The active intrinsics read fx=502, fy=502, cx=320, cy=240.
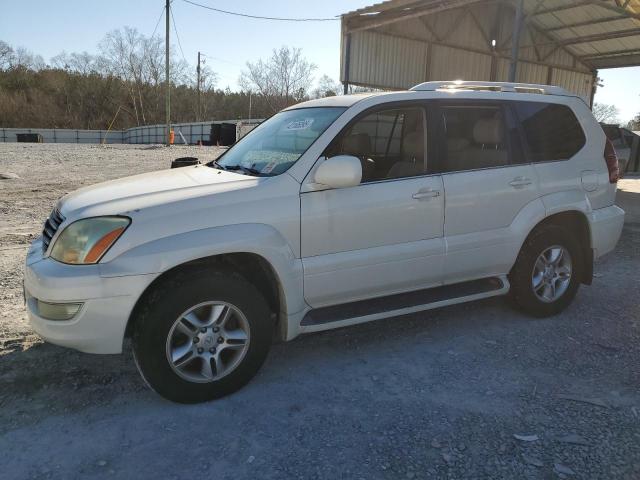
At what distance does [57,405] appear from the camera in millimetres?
2904

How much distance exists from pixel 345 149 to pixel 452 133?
35.7 inches

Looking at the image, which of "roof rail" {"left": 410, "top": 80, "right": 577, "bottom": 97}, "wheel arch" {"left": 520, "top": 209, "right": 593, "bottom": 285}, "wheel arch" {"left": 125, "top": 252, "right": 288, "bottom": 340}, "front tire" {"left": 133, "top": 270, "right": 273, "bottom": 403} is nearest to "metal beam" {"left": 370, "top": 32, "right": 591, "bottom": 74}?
"roof rail" {"left": 410, "top": 80, "right": 577, "bottom": 97}

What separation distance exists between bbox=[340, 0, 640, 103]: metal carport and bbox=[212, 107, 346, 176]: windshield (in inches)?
462

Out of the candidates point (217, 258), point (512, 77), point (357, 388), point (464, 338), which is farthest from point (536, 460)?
point (512, 77)

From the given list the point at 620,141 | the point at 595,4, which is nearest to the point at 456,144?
the point at 595,4

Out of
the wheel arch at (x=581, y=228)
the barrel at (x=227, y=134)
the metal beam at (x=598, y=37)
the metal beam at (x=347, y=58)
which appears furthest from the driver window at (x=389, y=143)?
the barrel at (x=227, y=134)

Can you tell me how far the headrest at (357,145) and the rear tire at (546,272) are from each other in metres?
1.59

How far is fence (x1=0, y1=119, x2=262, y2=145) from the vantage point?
35.0 m

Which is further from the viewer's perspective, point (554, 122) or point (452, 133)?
point (554, 122)

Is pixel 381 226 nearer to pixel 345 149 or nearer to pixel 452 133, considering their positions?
pixel 345 149

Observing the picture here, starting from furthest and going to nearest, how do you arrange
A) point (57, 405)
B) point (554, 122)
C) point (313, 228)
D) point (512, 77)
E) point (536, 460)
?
point (512, 77)
point (554, 122)
point (313, 228)
point (57, 405)
point (536, 460)

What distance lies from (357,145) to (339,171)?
57 centimetres

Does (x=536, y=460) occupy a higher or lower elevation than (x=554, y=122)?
lower

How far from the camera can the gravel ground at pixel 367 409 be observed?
8.04 feet
